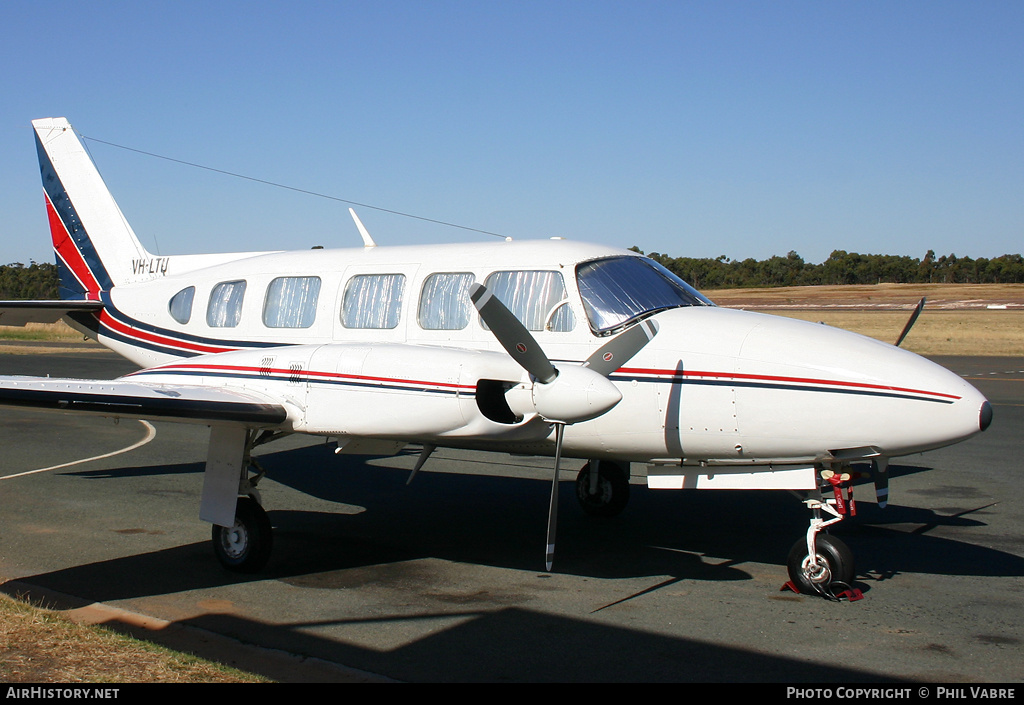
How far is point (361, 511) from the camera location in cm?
979

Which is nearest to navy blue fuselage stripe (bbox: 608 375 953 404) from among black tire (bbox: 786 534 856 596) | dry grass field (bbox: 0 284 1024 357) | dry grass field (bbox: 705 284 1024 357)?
black tire (bbox: 786 534 856 596)

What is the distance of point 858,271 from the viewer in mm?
108812

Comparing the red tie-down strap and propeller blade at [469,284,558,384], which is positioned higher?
propeller blade at [469,284,558,384]

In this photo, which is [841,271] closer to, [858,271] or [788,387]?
[858,271]

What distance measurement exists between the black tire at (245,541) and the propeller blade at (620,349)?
3209 mm

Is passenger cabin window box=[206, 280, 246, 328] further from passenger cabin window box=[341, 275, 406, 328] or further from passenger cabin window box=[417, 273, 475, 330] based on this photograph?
passenger cabin window box=[417, 273, 475, 330]

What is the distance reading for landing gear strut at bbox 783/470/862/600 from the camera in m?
6.49

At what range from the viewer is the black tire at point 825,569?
6512 mm

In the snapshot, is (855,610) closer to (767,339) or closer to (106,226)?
A: (767,339)

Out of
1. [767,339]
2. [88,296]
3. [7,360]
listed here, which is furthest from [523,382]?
[7,360]

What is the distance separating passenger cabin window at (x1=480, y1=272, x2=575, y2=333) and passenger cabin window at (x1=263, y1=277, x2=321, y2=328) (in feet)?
6.56

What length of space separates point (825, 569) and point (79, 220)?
10.4 meters

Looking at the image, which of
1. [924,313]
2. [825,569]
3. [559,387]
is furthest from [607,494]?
[924,313]

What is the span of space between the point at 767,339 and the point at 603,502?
11.5 feet
